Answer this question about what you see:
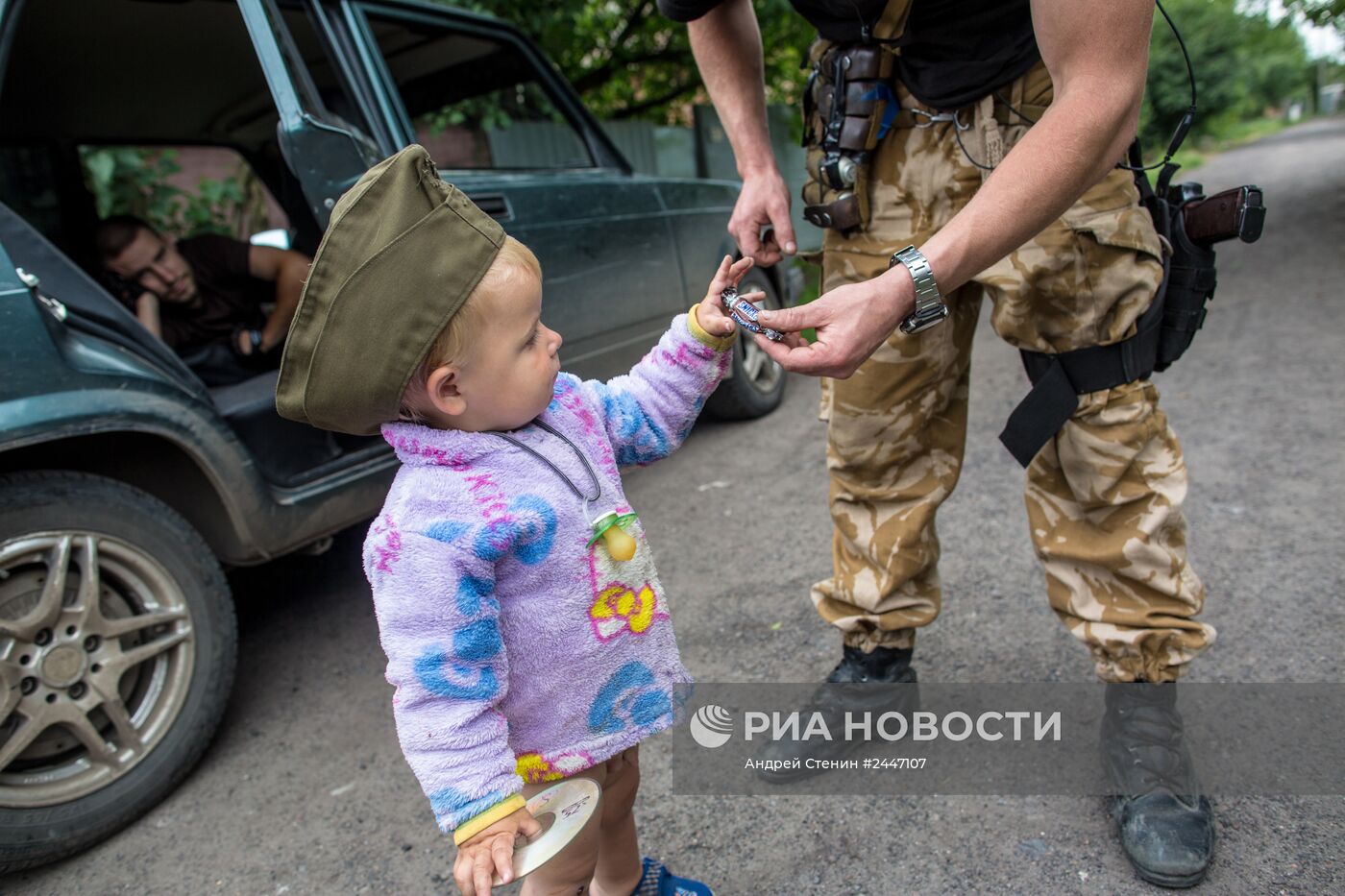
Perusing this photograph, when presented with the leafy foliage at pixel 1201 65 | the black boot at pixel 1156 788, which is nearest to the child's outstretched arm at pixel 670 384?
the black boot at pixel 1156 788

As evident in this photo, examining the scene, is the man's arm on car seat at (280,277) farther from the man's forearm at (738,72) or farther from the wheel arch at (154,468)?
the man's forearm at (738,72)

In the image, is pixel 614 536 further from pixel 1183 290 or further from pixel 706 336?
pixel 1183 290

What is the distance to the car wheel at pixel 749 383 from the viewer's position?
437cm

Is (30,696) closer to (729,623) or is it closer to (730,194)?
(729,623)

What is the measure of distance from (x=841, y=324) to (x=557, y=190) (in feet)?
6.91

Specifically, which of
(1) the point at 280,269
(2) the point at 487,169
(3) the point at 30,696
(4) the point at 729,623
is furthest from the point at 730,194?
(3) the point at 30,696

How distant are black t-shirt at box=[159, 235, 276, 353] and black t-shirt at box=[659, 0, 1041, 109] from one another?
8.54 feet

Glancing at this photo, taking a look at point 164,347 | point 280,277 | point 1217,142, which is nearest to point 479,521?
point 164,347

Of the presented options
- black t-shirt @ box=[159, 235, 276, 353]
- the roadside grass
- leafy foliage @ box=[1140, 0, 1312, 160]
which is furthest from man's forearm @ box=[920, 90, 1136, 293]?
the roadside grass

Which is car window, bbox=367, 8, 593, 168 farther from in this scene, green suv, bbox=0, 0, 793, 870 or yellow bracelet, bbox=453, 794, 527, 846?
yellow bracelet, bbox=453, 794, 527, 846

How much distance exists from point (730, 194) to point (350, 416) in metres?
3.40

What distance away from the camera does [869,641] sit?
82.6 inches

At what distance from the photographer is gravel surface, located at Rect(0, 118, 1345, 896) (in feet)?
5.96

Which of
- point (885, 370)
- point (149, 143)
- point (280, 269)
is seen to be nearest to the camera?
point (885, 370)
